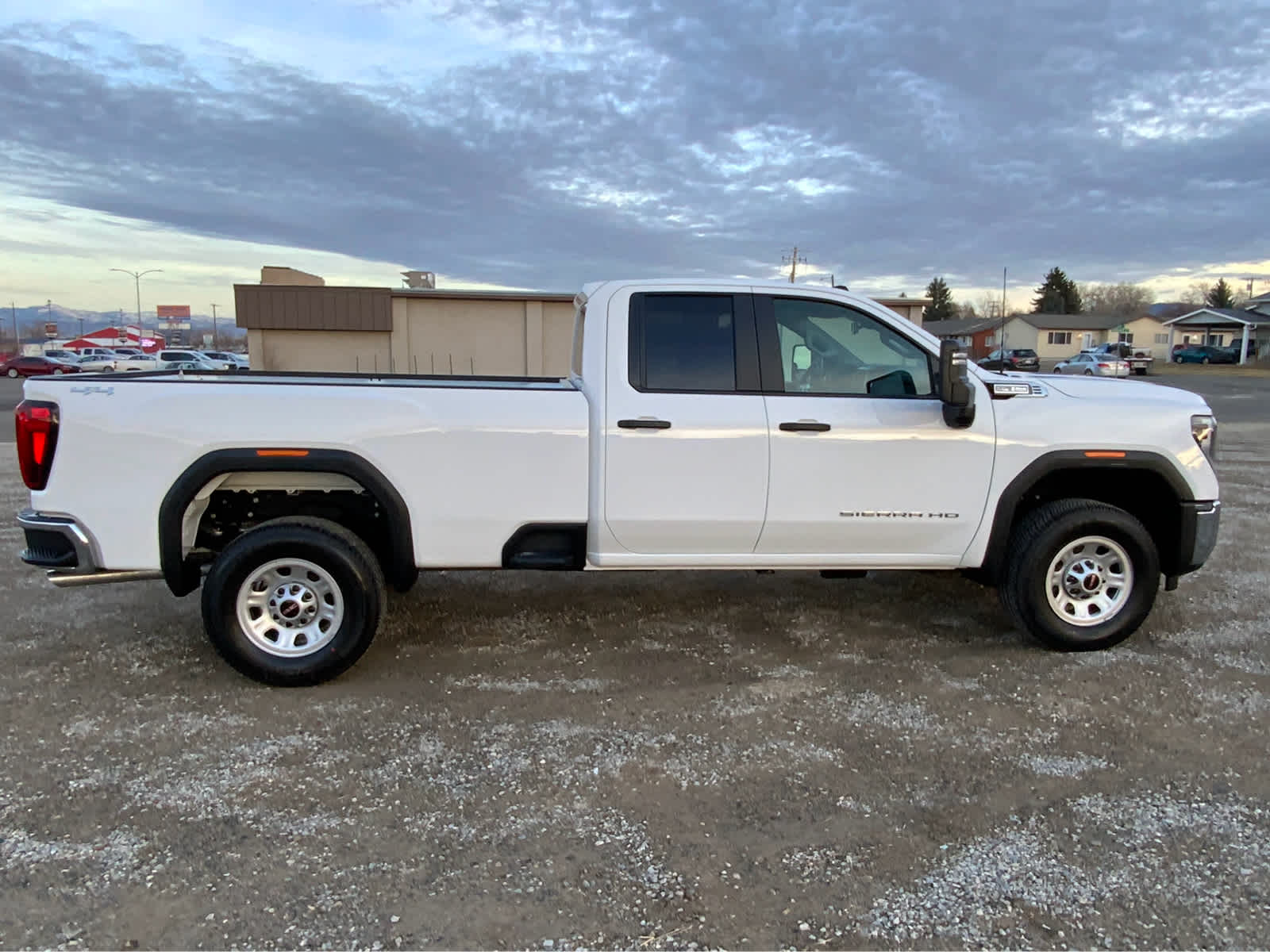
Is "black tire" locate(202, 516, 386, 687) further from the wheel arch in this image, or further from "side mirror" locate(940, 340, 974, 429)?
the wheel arch

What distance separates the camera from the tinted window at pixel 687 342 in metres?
4.56

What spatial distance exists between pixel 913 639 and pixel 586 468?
232 centimetres

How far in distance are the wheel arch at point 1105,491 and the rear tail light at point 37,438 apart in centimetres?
484

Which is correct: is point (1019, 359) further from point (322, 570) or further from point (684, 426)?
point (322, 570)

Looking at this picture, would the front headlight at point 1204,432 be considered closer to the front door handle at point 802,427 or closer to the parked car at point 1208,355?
the front door handle at point 802,427

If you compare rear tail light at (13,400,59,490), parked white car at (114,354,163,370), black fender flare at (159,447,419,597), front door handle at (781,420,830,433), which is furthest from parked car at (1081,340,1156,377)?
rear tail light at (13,400,59,490)

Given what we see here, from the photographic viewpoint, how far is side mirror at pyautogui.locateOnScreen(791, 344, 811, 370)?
466cm

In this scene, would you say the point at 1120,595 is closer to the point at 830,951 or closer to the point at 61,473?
the point at 830,951

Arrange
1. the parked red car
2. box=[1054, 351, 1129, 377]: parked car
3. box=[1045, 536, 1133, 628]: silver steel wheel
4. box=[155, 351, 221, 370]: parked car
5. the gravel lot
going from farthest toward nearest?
the parked red car → box=[155, 351, 221, 370]: parked car → box=[1054, 351, 1129, 377]: parked car → box=[1045, 536, 1133, 628]: silver steel wheel → the gravel lot

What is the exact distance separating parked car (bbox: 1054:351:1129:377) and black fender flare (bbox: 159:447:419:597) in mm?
41824

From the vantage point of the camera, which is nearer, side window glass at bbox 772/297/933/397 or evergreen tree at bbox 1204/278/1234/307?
side window glass at bbox 772/297/933/397

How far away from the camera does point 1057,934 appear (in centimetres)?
260

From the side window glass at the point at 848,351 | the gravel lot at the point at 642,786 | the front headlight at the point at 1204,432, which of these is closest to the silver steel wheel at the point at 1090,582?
the gravel lot at the point at 642,786

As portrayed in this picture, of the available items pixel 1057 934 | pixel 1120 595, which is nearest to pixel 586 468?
pixel 1057 934
